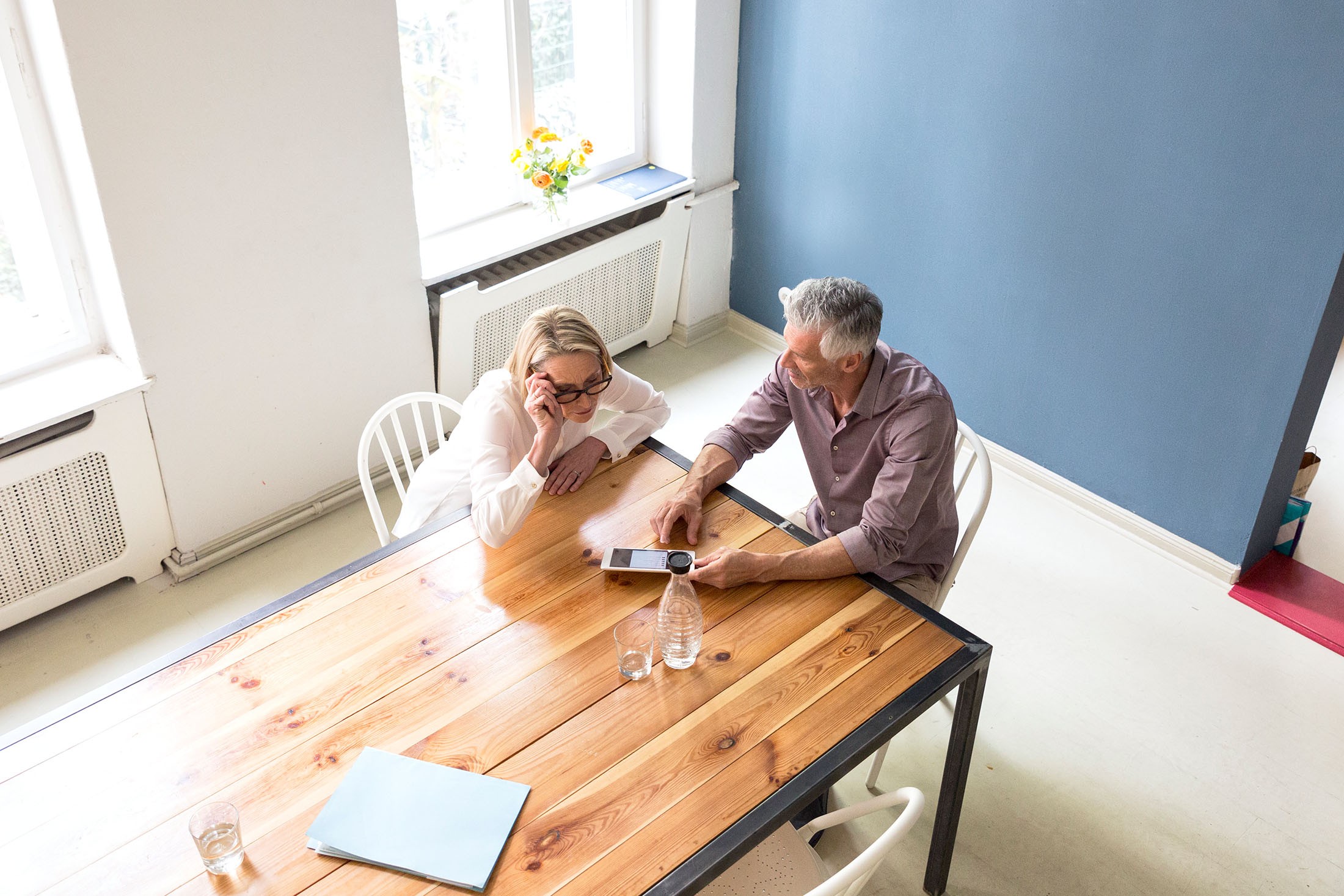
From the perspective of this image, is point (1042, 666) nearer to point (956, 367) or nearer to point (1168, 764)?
point (1168, 764)

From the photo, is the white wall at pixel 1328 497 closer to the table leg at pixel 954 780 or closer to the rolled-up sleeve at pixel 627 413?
the table leg at pixel 954 780

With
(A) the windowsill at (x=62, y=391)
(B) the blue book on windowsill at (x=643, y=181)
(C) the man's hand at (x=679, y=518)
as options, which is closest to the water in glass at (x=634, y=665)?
(C) the man's hand at (x=679, y=518)

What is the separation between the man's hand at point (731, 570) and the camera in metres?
2.17

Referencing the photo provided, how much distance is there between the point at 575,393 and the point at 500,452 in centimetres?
21

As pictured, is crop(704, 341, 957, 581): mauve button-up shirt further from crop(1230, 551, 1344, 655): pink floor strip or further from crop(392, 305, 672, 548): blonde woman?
crop(1230, 551, 1344, 655): pink floor strip

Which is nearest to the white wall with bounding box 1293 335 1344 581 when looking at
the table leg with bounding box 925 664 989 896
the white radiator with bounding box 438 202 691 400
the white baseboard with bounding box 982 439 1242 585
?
the white baseboard with bounding box 982 439 1242 585

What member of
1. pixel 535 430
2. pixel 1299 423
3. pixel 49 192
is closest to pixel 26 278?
pixel 49 192

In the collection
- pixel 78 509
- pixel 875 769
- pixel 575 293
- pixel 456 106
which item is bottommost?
pixel 875 769

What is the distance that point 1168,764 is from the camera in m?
2.79

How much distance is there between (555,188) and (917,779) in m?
2.23

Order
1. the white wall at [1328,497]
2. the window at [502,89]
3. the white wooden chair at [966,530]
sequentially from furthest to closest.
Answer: the window at [502,89]
the white wall at [1328,497]
the white wooden chair at [966,530]

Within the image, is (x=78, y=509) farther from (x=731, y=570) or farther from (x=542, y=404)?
(x=731, y=570)

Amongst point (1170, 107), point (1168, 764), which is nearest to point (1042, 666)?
point (1168, 764)

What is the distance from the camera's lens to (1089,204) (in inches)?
129
